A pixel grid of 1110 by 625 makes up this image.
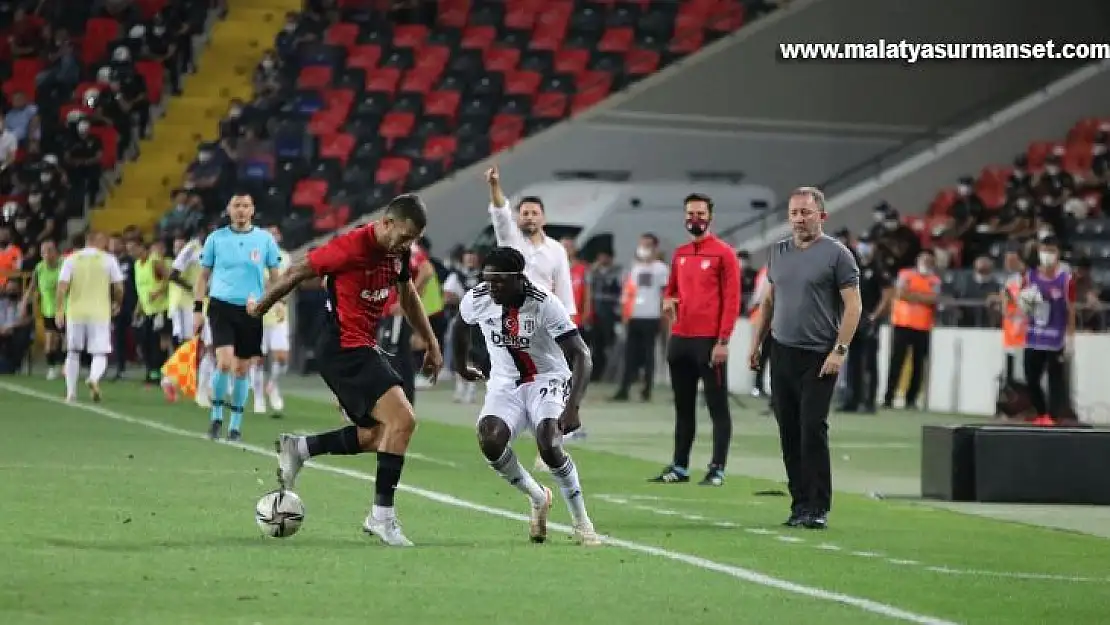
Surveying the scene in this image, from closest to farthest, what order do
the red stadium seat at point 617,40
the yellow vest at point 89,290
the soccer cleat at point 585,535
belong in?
the soccer cleat at point 585,535 < the yellow vest at point 89,290 < the red stadium seat at point 617,40

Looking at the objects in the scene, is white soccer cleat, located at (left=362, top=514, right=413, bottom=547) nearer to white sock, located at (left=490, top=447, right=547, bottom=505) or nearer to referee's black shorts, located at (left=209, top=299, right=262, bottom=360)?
white sock, located at (left=490, top=447, right=547, bottom=505)

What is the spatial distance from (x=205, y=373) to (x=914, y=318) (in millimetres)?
9438

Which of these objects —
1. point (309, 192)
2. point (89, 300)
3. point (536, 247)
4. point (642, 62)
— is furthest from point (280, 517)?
point (642, 62)

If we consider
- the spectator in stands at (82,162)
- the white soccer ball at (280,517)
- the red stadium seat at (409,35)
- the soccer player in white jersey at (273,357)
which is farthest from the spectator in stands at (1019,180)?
the white soccer ball at (280,517)

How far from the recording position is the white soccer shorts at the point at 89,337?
2705 cm

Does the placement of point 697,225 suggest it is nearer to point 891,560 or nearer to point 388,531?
point 891,560

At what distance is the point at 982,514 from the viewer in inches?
607

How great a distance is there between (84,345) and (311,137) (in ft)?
42.2

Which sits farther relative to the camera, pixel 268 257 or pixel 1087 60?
pixel 1087 60

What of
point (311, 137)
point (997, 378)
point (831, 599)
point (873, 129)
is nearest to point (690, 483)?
point (831, 599)

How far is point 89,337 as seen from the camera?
27375 millimetres

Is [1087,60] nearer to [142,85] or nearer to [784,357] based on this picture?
[142,85]

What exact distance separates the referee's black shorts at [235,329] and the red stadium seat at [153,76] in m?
23.3

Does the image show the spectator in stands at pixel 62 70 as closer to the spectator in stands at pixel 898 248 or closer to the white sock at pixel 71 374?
the white sock at pixel 71 374
